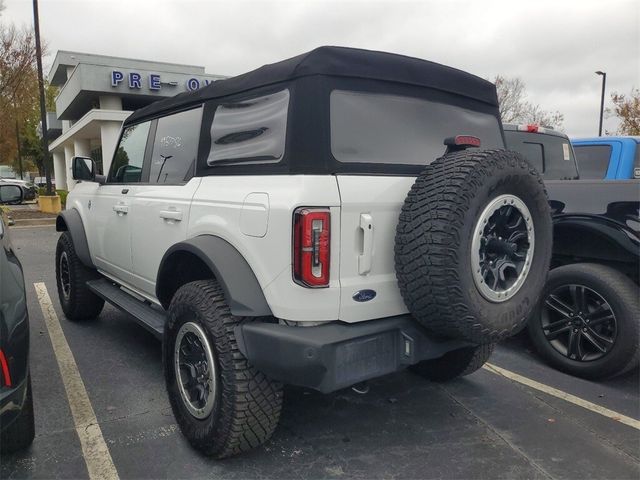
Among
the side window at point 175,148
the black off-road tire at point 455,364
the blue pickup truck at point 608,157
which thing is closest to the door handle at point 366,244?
the black off-road tire at point 455,364

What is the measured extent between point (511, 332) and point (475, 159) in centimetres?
86

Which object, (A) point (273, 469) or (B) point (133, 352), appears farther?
(B) point (133, 352)

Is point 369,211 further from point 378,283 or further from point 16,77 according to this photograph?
point 16,77

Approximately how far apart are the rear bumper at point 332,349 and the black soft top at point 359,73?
1226mm

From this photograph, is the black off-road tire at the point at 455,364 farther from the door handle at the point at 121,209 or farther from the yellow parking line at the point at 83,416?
the door handle at the point at 121,209

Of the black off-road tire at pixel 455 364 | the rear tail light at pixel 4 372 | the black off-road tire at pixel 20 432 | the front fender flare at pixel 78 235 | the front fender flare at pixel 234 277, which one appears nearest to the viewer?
the rear tail light at pixel 4 372

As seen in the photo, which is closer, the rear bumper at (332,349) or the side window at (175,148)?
the rear bumper at (332,349)

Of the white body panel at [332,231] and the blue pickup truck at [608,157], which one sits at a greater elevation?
the blue pickup truck at [608,157]

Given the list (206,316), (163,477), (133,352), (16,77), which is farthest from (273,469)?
(16,77)

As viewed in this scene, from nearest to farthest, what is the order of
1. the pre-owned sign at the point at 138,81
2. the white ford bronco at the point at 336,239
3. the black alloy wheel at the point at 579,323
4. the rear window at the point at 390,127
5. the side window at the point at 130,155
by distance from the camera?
1. the white ford bronco at the point at 336,239
2. the rear window at the point at 390,127
3. the black alloy wheel at the point at 579,323
4. the side window at the point at 130,155
5. the pre-owned sign at the point at 138,81

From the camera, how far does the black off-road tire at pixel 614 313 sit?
11.1 feet

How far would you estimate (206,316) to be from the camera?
2379mm

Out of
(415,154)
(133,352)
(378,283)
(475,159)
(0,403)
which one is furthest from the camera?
(133,352)

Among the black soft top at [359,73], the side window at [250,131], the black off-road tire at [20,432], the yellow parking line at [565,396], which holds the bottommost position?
the yellow parking line at [565,396]
